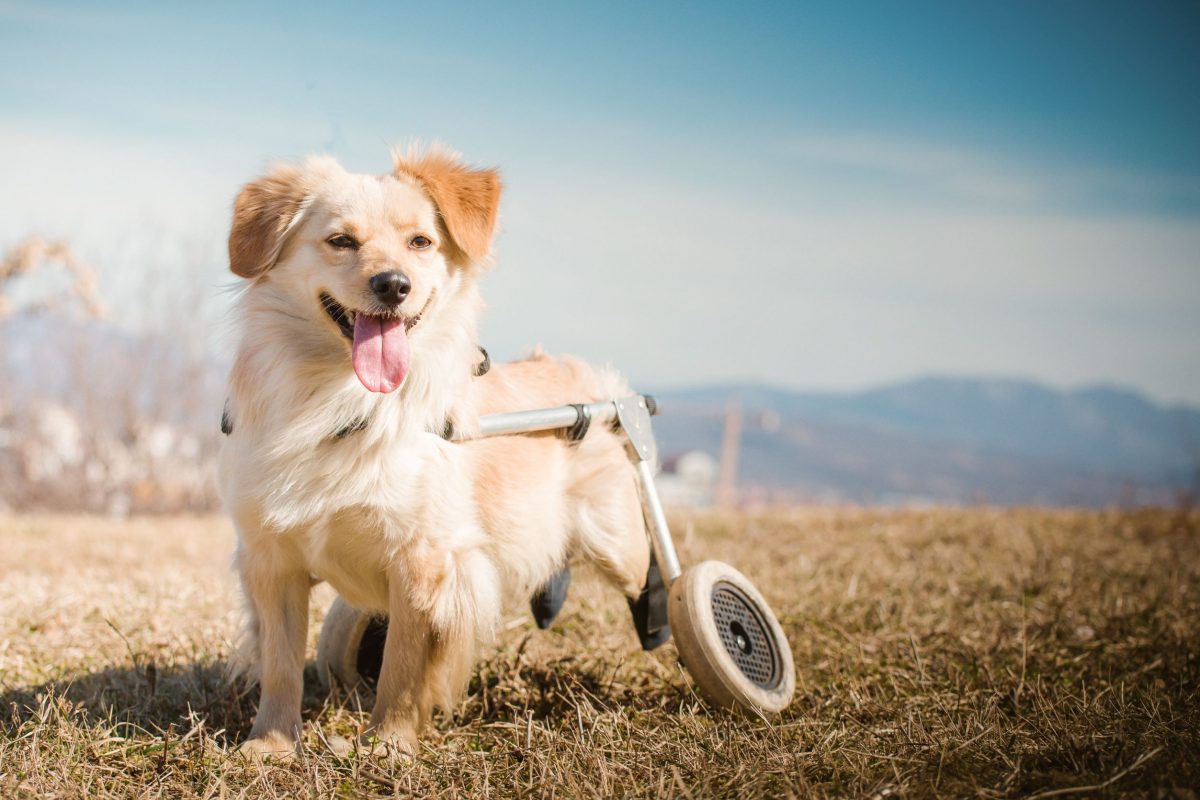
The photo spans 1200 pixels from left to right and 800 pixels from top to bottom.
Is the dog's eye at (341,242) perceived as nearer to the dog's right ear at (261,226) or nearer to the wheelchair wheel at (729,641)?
the dog's right ear at (261,226)

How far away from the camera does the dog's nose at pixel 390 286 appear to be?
2.74 m

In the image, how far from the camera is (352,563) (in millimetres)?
2945

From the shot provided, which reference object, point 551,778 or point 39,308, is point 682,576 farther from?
point 39,308

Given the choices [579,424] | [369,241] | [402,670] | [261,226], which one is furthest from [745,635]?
[261,226]

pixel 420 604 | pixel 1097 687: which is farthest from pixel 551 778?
pixel 1097 687

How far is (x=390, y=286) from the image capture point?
274cm

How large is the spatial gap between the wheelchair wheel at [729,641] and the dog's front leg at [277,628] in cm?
123

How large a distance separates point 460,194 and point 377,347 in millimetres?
674

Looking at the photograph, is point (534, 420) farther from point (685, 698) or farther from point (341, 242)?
point (685, 698)

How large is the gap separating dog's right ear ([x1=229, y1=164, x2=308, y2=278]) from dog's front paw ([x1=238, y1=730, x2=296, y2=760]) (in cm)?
142

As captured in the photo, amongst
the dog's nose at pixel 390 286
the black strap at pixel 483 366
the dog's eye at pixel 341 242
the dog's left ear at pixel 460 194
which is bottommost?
the black strap at pixel 483 366

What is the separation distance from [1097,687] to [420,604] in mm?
2432

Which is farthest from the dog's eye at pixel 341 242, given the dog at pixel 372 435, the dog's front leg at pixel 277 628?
the dog's front leg at pixel 277 628

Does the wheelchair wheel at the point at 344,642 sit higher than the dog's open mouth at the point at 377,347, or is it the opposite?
the dog's open mouth at the point at 377,347
